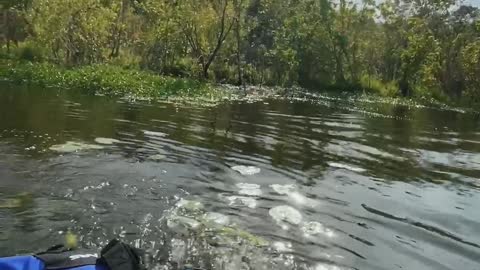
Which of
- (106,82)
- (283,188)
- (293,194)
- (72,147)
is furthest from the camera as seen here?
(106,82)

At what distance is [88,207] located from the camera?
625 centimetres

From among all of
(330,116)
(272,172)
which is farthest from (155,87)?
(272,172)

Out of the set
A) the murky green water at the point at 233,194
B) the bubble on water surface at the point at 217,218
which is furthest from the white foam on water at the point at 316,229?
the bubble on water surface at the point at 217,218

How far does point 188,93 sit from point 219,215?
17167 millimetres

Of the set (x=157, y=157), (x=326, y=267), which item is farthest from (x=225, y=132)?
(x=326, y=267)

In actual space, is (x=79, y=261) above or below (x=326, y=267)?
above

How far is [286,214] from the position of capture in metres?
6.68

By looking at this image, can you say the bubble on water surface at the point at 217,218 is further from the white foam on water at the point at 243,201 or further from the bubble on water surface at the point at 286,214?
the bubble on water surface at the point at 286,214

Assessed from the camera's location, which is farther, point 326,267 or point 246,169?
point 246,169

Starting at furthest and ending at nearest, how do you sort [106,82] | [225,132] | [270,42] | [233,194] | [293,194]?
[270,42], [106,82], [225,132], [293,194], [233,194]

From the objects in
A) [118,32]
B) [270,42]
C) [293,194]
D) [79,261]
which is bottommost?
[293,194]

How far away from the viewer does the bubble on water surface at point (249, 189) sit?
7508mm

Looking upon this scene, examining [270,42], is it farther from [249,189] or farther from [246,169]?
[249,189]

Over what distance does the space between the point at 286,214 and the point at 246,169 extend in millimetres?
2470
